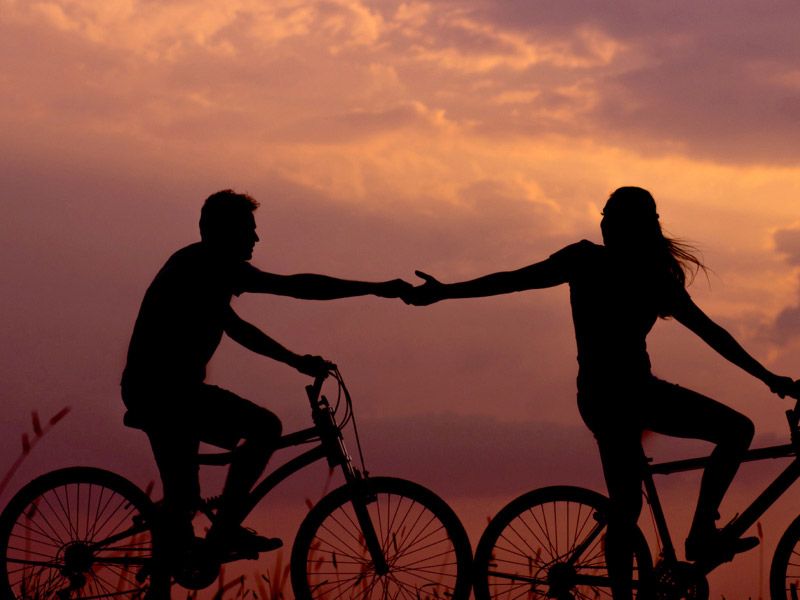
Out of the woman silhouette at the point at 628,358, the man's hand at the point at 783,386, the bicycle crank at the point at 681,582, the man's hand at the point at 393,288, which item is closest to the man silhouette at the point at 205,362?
the man's hand at the point at 393,288

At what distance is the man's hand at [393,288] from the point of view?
9102 millimetres

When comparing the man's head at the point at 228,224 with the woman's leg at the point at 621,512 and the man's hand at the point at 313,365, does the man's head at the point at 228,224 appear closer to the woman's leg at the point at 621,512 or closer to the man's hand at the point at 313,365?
the man's hand at the point at 313,365

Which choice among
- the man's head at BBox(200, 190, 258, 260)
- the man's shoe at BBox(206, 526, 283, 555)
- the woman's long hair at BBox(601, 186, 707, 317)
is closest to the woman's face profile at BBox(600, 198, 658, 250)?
the woman's long hair at BBox(601, 186, 707, 317)

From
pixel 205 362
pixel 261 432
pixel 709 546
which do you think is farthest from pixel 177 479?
pixel 709 546

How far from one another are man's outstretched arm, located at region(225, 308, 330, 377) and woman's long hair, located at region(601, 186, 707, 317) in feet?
6.88

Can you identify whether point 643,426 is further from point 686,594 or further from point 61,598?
point 61,598

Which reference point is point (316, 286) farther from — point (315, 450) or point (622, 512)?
point (622, 512)

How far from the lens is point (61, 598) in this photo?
9016mm

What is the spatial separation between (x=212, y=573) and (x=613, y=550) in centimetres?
269

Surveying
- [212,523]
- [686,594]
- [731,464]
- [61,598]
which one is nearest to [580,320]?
[731,464]

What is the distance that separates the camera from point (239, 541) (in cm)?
868

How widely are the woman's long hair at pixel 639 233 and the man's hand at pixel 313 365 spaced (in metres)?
2.03

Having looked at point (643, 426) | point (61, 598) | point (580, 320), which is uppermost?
point (580, 320)

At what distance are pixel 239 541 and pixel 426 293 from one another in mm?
2122
